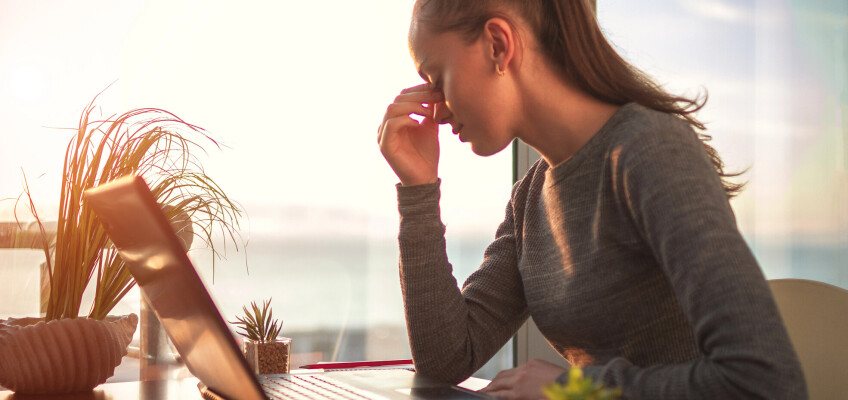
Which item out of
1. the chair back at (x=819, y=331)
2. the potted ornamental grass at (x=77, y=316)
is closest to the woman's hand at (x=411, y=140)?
the potted ornamental grass at (x=77, y=316)

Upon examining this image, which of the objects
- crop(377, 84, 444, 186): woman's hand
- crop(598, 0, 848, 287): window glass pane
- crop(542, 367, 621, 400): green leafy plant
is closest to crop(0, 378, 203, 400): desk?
crop(377, 84, 444, 186): woman's hand

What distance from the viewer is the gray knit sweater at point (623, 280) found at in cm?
Result: 80

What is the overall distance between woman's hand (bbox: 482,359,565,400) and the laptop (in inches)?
1.1

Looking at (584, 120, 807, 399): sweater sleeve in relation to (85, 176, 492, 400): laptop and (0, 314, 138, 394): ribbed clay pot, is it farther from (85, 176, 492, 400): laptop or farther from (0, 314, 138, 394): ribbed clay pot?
(0, 314, 138, 394): ribbed clay pot

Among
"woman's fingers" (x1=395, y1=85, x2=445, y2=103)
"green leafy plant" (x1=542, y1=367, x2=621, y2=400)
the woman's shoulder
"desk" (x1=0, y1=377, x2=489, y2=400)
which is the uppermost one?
"woman's fingers" (x1=395, y1=85, x2=445, y2=103)

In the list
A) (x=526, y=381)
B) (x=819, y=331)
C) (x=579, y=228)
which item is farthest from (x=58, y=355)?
(x=819, y=331)

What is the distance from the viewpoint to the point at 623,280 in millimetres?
1057

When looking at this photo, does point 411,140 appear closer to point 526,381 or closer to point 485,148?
point 485,148

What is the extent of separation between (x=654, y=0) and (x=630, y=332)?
59.1 inches

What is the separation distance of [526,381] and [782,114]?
4.72ft

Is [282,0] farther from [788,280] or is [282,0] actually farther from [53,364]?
[788,280]

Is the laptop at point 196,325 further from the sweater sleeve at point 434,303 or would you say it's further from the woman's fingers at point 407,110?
the woman's fingers at point 407,110

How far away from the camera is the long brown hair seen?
1.14 m

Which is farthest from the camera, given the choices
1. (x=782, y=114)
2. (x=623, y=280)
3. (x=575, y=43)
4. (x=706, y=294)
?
(x=782, y=114)
